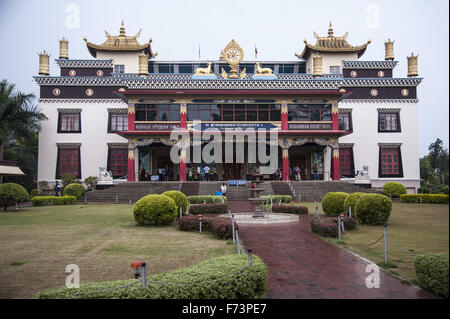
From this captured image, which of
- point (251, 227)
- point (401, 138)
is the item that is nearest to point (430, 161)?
point (401, 138)

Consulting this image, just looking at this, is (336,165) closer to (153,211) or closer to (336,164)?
(336,164)

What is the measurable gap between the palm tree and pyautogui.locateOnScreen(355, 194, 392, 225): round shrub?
2614cm

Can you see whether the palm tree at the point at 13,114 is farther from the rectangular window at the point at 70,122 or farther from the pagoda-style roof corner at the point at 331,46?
the pagoda-style roof corner at the point at 331,46

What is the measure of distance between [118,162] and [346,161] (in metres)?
22.3

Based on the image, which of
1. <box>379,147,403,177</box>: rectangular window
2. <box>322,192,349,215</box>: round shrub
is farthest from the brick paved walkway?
<box>379,147,403,177</box>: rectangular window

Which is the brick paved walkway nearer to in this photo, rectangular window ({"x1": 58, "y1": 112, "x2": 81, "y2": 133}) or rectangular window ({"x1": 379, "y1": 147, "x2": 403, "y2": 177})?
rectangular window ({"x1": 379, "y1": 147, "x2": 403, "y2": 177})

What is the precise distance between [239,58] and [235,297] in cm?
3024

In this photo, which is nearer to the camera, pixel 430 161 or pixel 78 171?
pixel 78 171

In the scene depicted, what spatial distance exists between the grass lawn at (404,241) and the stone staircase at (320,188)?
10.6 meters

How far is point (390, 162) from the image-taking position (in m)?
35.9

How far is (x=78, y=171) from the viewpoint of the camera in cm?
3466

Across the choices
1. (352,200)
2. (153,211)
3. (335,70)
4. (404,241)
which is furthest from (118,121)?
(404,241)

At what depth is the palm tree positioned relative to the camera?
27.9m

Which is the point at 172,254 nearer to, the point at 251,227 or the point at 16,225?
the point at 251,227
